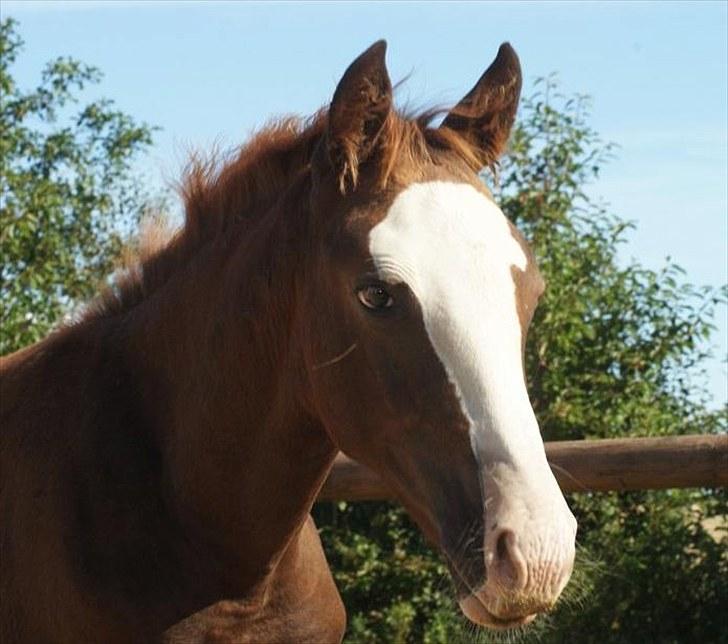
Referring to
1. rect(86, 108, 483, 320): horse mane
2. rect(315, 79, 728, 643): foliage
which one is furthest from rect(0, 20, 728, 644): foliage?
rect(86, 108, 483, 320): horse mane

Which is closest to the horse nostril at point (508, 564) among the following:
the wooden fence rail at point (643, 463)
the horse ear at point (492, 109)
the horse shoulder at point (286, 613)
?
the horse shoulder at point (286, 613)

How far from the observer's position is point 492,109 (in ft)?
11.7

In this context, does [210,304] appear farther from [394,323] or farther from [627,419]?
[627,419]

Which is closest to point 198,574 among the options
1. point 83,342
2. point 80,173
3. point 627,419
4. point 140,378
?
point 140,378

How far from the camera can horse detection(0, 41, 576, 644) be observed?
9.45 feet

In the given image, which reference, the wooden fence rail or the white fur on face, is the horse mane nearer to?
the white fur on face

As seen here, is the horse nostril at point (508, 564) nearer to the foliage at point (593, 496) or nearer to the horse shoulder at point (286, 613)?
the horse shoulder at point (286, 613)

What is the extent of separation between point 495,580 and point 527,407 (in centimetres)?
36

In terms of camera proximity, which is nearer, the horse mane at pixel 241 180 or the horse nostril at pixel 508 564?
the horse nostril at pixel 508 564

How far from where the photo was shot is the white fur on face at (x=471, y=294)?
2.79 metres

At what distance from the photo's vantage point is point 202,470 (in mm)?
3484

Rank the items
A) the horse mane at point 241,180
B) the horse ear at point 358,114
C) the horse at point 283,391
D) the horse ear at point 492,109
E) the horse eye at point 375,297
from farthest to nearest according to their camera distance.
→ 1. the horse ear at point 492,109
2. the horse mane at point 241,180
3. the horse ear at point 358,114
4. the horse eye at point 375,297
5. the horse at point 283,391

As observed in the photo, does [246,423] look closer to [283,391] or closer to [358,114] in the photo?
[283,391]

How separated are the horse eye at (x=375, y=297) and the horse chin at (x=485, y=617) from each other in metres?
0.63
